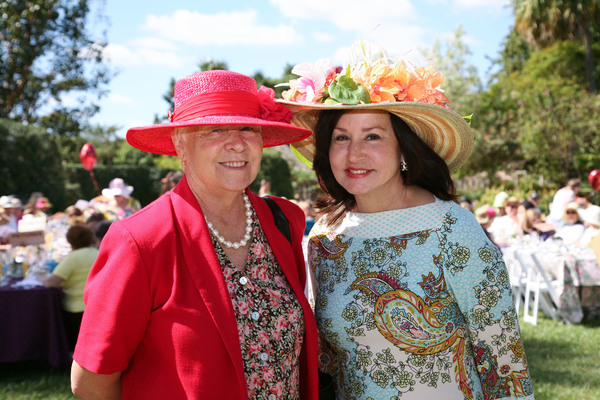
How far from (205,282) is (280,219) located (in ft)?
1.74

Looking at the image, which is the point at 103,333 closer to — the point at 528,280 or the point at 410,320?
the point at 410,320

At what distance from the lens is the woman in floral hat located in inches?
80.3

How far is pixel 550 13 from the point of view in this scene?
23.2m

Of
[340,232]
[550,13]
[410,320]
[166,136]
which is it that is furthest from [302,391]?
[550,13]

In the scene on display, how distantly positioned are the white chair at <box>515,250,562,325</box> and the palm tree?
1888 cm

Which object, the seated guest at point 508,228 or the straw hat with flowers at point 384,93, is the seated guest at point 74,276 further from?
the seated guest at point 508,228

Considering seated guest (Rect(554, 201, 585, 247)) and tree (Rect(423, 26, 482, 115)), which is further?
tree (Rect(423, 26, 482, 115))

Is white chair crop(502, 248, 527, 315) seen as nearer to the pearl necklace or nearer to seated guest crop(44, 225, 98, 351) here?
seated guest crop(44, 225, 98, 351)

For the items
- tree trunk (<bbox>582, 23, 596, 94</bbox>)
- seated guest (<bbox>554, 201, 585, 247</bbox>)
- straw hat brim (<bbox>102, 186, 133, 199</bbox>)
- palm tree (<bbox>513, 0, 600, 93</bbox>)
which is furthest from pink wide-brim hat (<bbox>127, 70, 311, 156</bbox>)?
tree trunk (<bbox>582, 23, 596, 94</bbox>)

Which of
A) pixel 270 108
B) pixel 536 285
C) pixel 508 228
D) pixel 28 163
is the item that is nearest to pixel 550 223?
pixel 508 228

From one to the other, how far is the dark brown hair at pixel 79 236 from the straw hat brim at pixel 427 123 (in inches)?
150

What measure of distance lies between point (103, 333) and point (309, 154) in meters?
1.44

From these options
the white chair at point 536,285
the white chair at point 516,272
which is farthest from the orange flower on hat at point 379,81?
the white chair at point 516,272

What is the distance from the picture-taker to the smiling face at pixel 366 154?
7.07ft
